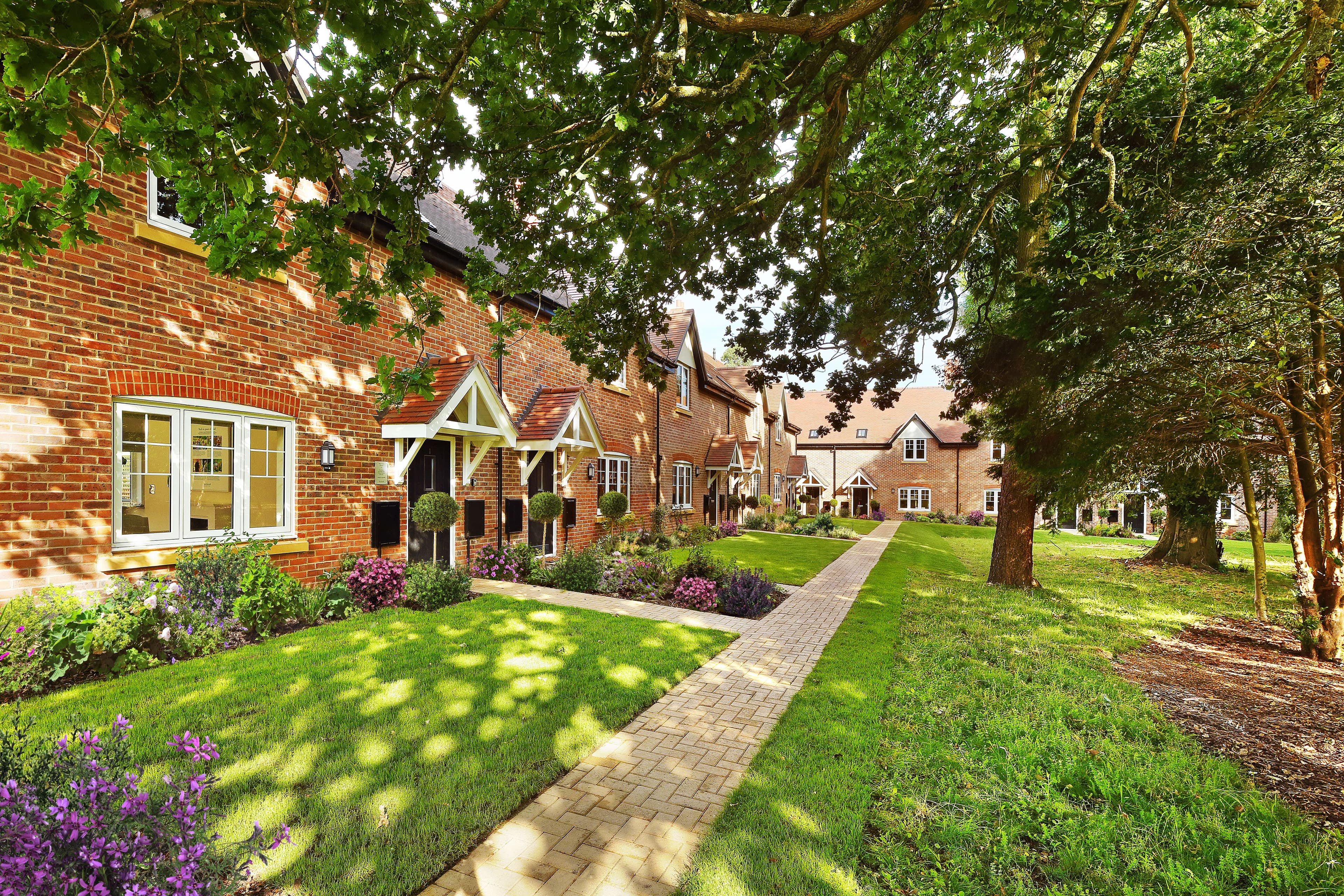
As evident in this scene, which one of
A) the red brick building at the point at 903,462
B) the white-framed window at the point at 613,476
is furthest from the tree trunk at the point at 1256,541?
the red brick building at the point at 903,462

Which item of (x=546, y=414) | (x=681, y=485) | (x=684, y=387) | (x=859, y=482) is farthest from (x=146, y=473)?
(x=859, y=482)

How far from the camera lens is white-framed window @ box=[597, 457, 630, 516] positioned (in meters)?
15.2

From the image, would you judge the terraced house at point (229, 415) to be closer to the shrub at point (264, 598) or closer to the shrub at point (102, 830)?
the shrub at point (264, 598)

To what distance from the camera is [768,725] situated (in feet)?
15.9

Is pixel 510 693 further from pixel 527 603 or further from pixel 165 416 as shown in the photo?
pixel 165 416

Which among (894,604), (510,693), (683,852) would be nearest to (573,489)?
(894,604)

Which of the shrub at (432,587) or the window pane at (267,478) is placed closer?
the window pane at (267,478)

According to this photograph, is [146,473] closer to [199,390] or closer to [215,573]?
[199,390]

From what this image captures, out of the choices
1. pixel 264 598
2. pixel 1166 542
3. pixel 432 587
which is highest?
pixel 264 598

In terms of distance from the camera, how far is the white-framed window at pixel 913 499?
1508 inches

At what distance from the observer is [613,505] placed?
556 inches

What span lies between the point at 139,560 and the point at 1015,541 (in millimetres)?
14365

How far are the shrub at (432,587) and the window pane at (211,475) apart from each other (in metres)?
2.32

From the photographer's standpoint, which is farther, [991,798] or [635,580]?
[635,580]
